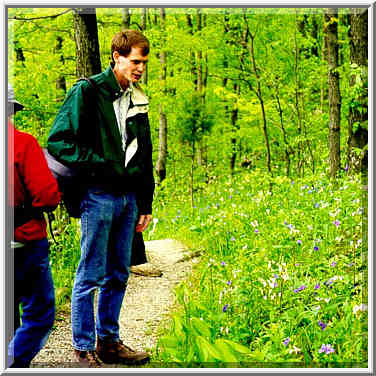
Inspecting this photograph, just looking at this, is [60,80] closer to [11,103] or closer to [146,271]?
[146,271]

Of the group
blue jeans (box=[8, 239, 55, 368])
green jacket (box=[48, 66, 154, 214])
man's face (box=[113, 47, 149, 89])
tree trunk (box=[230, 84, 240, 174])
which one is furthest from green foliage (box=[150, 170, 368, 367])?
tree trunk (box=[230, 84, 240, 174])

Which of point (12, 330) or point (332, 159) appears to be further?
point (332, 159)

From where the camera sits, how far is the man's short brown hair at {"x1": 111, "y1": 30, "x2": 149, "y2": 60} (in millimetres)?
2891

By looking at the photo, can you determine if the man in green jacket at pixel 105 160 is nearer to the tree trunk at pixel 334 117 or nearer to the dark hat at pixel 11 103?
the dark hat at pixel 11 103

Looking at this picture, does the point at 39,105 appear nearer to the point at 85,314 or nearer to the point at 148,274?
the point at 148,274

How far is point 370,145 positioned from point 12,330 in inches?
93.9

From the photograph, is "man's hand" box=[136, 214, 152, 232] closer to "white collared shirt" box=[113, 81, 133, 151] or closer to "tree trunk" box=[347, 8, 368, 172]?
"white collared shirt" box=[113, 81, 133, 151]

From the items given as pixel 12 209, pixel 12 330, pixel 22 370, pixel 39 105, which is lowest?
pixel 22 370

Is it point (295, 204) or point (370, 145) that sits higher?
point (370, 145)

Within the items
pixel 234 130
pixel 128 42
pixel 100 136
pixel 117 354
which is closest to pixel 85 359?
pixel 117 354

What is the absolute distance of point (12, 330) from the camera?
2.78 m

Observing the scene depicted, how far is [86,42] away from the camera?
5.04 m

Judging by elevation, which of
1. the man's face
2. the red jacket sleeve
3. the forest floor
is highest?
the man's face

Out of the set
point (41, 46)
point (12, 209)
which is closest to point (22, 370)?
point (12, 209)
